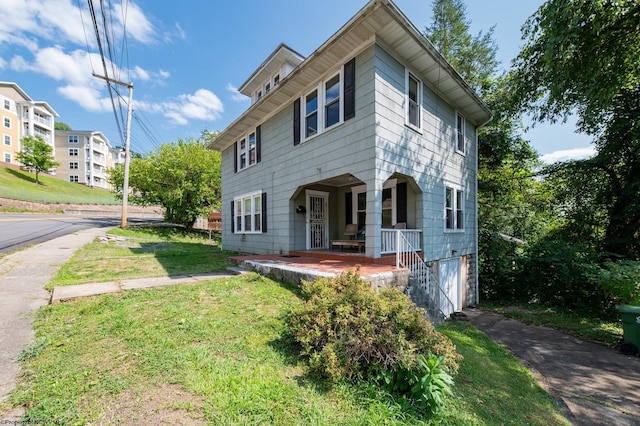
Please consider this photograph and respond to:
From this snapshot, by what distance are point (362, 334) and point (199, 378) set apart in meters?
1.63

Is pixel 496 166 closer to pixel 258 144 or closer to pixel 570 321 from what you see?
pixel 570 321

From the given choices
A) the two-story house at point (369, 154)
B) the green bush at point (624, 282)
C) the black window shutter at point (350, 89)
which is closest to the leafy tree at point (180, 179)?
the two-story house at point (369, 154)

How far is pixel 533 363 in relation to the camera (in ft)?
16.9

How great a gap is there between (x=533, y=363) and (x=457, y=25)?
16.3m

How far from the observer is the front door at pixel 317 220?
9133 mm

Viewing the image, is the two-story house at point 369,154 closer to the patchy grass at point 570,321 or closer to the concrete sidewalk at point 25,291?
the patchy grass at point 570,321

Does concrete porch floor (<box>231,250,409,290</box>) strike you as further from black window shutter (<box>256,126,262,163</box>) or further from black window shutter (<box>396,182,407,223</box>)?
black window shutter (<box>256,126,262,163</box>)

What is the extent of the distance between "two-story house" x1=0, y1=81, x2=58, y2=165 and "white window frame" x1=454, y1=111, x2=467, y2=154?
2122 inches

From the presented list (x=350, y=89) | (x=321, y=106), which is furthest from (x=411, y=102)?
(x=321, y=106)

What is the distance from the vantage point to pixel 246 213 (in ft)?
36.5

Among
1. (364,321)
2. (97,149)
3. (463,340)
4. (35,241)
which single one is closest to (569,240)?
(463,340)

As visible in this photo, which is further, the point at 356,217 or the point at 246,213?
the point at 246,213

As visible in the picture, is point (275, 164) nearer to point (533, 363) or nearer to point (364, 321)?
point (364, 321)

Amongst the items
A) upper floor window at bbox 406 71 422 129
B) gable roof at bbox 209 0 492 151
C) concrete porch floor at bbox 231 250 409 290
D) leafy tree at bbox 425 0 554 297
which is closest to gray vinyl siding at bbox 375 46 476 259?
upper floor window at bbox 406 71 422 129
